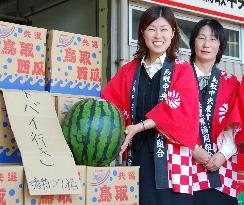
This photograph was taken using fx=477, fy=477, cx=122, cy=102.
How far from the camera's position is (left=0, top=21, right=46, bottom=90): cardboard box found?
277 centimetres

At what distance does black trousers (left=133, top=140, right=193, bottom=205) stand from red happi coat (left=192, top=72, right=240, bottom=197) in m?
0.27

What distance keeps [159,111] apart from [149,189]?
46 centimetres

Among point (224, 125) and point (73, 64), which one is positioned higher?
point (73, 64)

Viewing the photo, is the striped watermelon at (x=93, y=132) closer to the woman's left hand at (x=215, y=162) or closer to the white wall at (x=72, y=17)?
the woman's left hand at (x=215, y=162)

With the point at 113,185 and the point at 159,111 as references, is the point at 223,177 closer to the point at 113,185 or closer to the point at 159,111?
the point at 159,111

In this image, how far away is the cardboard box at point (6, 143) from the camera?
2625 millimetres

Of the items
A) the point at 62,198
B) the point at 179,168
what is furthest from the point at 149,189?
the point at 62,198

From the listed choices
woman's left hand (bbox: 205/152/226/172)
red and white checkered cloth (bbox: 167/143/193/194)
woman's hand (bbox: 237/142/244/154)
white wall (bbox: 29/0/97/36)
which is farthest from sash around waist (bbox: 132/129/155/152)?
white wall (bbox: 29/0/97/36)

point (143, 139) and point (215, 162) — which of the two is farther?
point (215, 162)

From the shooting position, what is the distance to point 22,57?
2.83 m

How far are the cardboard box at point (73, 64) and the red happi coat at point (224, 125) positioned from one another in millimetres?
810

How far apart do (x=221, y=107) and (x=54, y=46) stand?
45.8 inches

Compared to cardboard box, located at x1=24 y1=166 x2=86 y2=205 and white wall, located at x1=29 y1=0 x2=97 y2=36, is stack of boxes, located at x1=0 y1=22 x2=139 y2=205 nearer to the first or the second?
cardboard box, located at x1=24 y1=166 x2=86 y2=205

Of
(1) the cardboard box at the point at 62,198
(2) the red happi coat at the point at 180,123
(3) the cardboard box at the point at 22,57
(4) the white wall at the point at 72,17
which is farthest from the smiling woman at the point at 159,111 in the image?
(4) the white wall at the point at 72,17
